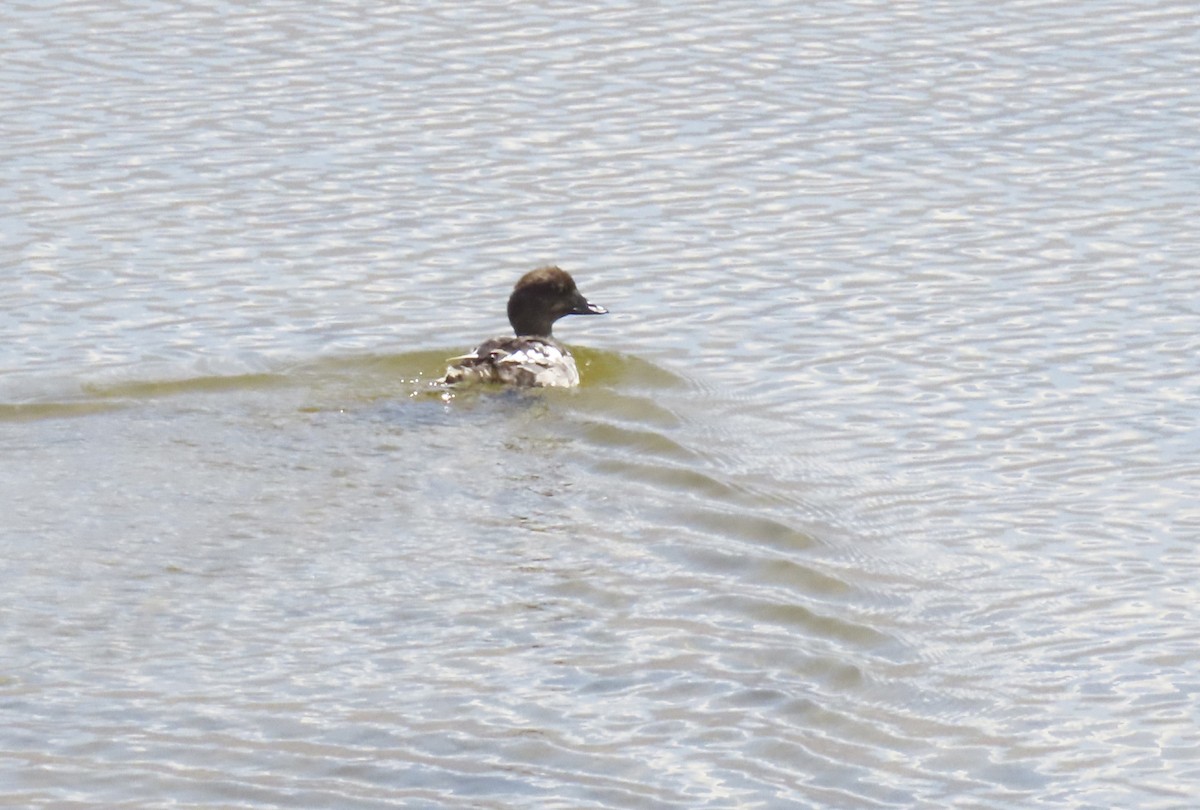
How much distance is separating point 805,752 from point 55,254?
27.8 ft

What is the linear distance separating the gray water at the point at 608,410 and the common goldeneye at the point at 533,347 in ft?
0.60

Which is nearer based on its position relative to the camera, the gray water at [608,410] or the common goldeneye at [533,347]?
the gray water at [608,410]

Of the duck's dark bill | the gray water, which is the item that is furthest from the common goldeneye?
the gray water

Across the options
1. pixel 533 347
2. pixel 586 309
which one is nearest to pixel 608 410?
pixel 533 347

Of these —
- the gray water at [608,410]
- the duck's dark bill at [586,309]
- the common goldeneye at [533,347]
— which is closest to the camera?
the gray water at [608,410]

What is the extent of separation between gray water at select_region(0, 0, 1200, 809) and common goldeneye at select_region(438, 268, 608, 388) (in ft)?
0.60

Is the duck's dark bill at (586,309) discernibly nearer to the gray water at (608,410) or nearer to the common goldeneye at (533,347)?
the common goldeneye at (533,347)

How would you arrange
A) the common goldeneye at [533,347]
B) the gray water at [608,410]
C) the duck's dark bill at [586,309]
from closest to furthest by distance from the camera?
1. the gray water at [608,410]
2. the common goldeneye at [533,347]
3. the duck's dark bill at [586,309]

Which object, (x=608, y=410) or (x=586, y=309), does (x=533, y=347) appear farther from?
(x=586, y=309)

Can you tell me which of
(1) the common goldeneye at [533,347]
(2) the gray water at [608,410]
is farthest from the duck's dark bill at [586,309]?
(2) the gray water at [608,410]

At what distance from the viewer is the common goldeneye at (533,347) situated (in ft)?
39.0

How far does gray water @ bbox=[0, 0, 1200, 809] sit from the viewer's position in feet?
24.2

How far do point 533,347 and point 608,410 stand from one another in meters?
0.62

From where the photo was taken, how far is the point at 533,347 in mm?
11977
